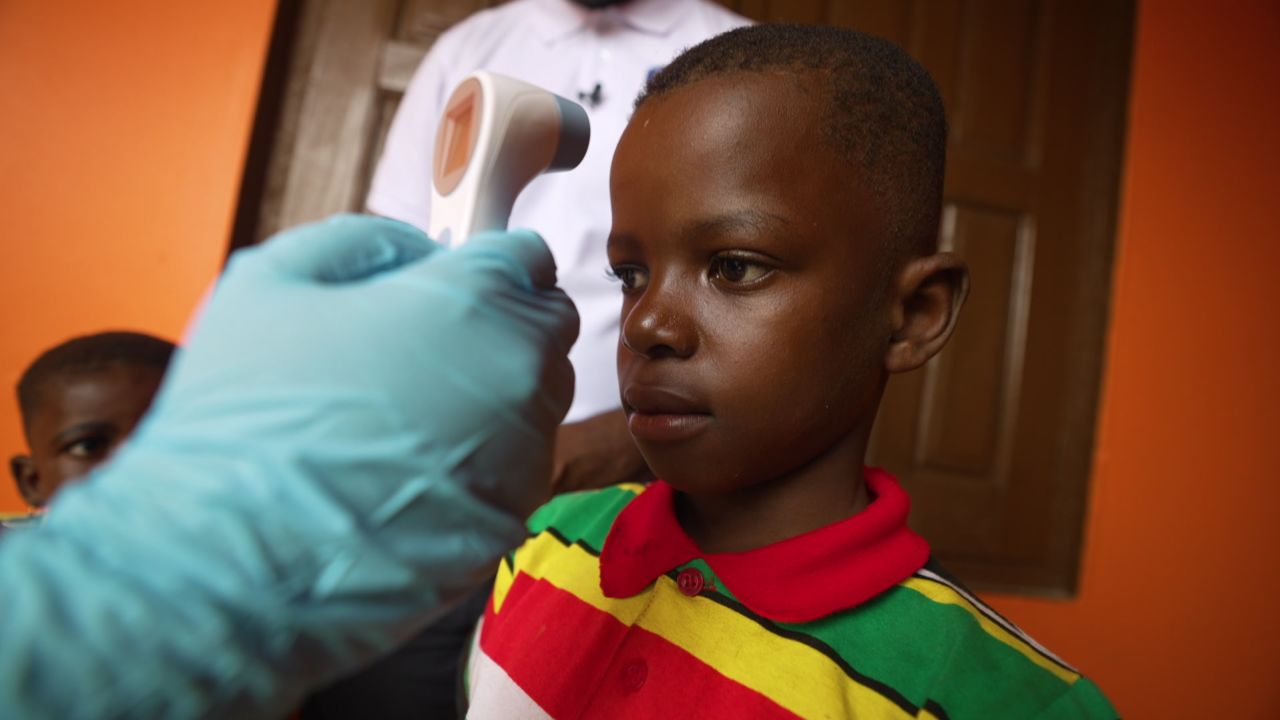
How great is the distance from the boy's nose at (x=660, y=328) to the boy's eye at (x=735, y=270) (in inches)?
1.4

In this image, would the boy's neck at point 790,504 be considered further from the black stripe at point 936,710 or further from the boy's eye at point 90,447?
the boy's eye at point 90,447

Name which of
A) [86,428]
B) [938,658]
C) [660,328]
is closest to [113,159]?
[86,428]

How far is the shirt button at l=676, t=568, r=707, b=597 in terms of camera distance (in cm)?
62

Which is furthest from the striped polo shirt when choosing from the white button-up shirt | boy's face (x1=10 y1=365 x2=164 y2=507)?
boy's face (x1=10 y1=365 x2=164 y2=507)

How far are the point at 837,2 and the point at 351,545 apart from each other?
6.33 feet

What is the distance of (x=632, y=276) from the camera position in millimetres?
690

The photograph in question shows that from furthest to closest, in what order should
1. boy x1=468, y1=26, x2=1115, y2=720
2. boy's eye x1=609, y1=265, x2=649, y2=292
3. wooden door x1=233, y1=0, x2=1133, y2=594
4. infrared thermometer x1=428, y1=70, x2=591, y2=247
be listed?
1. wooden door x1=233, y1=0, x2=1133, y2=594
2. boy's eye x1=609, y1=265, x2=649, y2=292
3. boy x1=468, y1=26, x2=1115, y2=720
4. infrared thermometer x1=428, y1=70, x2=591, y2=247

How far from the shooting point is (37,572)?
0.91 feet

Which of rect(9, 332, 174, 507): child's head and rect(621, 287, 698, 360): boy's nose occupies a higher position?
rect(621, 287, 698, 360): boy's nose

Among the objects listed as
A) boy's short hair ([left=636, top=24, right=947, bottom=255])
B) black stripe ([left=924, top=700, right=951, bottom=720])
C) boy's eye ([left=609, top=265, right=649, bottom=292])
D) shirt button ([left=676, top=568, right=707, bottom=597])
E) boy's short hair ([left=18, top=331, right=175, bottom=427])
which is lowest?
black stripe ([left=924, top=700, right=951, bottom=720])

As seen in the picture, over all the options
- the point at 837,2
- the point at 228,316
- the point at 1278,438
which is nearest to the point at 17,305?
the point at 228,316

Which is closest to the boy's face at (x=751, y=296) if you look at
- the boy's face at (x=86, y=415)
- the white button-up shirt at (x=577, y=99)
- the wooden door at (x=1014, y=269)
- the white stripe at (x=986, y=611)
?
the white stripe at (x=986, y=611)

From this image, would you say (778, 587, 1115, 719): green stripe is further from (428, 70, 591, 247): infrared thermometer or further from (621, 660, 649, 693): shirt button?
(428, 70, 591, 247): infrared thermometer

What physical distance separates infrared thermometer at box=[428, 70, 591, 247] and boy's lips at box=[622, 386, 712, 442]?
0.19 meters
